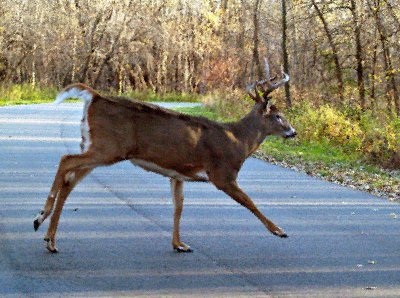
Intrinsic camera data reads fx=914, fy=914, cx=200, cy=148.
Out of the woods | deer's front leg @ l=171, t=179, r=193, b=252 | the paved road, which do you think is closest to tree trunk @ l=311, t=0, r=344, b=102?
the paved road

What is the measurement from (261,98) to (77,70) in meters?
62.5

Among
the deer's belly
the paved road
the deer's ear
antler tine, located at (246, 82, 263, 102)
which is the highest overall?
antler tine, located at (246, 82, 263, 102)

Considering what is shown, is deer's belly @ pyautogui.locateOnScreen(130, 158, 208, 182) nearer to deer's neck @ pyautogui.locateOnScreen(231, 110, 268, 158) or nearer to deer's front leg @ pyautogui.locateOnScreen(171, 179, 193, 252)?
deer's front leg @ pyautogui.locateOnScreen(171, 179, 193, 252)

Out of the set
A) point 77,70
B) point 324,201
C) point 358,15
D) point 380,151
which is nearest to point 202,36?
point 77,70

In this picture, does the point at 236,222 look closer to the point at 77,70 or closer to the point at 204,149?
the point at 204,149

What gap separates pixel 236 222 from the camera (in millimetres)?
9984

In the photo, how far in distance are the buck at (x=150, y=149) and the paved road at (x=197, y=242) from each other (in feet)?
1.38

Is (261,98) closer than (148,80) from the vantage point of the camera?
Yes

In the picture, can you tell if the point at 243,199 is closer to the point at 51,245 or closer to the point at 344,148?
the point at 51,245

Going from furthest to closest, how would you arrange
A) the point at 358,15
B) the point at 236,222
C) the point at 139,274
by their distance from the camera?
the point at 358,15 → the point at 236,222 → the point at 139,274

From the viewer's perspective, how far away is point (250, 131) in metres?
8.70

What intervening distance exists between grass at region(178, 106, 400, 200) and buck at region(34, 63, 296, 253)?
590cm

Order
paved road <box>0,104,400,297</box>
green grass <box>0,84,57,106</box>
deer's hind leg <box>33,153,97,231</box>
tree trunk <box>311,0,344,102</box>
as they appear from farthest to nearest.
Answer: green grass <box>0,84,57,106</box> → tree trunk <box>311,0,344,102</box> → deer's hind leg <box>33,153,97,231</box> → paved road <box>0,104,400,297</box>

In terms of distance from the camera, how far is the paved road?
269 inches
